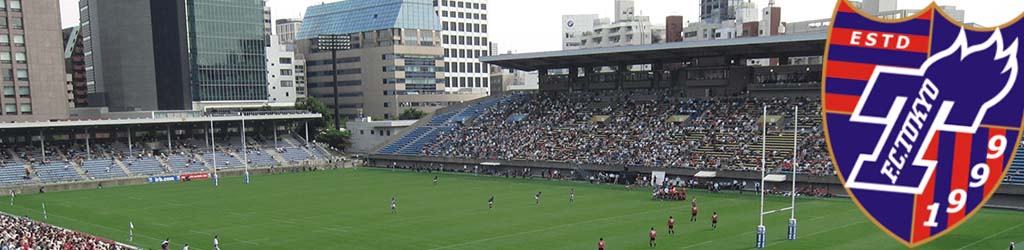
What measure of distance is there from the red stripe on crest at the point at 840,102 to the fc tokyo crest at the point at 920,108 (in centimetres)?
1

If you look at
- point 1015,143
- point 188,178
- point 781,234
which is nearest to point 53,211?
point 188,178

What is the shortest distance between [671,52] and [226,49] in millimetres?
67867

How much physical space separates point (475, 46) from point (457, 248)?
11346cm

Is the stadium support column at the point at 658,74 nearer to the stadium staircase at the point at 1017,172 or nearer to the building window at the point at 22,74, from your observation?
the stadium staircase at the point at 1017,172

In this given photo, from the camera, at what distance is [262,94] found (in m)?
115

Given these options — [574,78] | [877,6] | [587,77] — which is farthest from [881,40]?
[877,6]

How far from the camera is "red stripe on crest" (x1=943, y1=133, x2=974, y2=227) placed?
910cm

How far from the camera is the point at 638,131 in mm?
70438

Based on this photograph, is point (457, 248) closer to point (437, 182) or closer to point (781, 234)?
point (781, 234)

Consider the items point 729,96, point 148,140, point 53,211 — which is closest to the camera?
point 53,211

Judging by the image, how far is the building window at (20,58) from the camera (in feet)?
258

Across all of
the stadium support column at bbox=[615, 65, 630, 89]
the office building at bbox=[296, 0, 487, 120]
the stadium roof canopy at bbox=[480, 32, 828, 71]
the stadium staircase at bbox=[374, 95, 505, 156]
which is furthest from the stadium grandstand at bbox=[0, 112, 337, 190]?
the stadium support column at bbox=[615, 65, 630, 89]

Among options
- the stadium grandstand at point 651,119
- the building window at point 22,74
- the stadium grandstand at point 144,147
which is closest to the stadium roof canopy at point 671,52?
the stadium grandstand at point 651,119

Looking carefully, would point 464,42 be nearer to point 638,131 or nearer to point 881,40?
point 638,131
